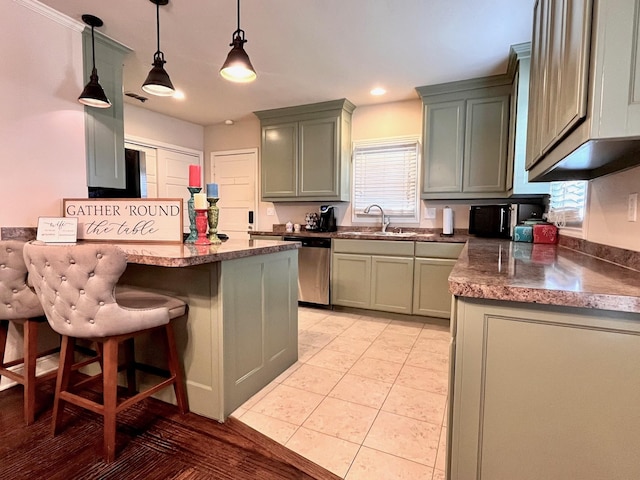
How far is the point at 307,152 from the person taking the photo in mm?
4105

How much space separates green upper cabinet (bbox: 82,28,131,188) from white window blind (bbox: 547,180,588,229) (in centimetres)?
335

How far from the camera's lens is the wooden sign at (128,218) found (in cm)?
204

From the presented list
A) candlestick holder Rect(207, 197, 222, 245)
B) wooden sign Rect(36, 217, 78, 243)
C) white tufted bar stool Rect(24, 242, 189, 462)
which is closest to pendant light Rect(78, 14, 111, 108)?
wooden sign Rect(36, 217, 78, 243)

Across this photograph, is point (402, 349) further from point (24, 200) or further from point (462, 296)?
point (24, 200)

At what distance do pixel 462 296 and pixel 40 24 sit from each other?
3.02 meters

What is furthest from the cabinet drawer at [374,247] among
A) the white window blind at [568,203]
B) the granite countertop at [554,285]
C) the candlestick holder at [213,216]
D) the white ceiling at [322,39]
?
the granite countertop at [554,285]

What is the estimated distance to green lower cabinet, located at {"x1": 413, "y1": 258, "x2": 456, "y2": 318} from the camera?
3.26 m

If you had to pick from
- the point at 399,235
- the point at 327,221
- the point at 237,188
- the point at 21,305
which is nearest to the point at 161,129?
the point at 237,188

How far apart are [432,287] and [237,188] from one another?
3140 mm

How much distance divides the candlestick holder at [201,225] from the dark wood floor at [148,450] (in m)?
0.96

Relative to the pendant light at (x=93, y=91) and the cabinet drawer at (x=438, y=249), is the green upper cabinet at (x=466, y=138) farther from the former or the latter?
the pendant light at (x=93, y=91)

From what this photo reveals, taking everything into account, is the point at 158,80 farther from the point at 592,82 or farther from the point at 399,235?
the point at 399,235

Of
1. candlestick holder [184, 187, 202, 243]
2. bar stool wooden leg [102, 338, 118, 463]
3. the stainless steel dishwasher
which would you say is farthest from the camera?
the stainless steel dishwasher

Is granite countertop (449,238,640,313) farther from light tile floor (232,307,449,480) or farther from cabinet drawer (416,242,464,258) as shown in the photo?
cabinet drawer (416,242,464,258)
